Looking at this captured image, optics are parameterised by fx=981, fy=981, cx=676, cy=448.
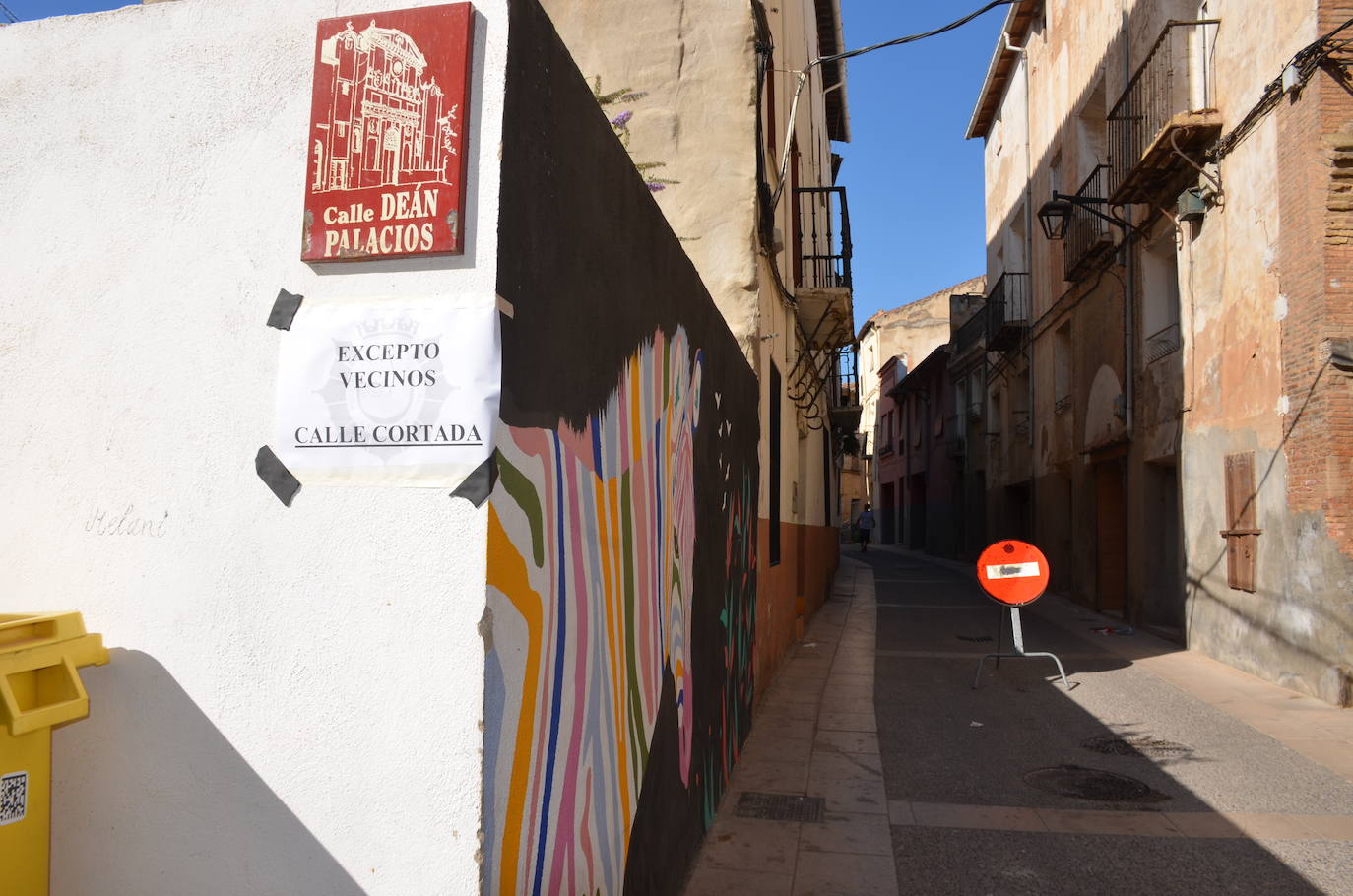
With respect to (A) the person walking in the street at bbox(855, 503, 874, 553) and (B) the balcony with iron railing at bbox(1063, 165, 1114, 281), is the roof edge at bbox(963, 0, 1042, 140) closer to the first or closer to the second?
(B) the balcony with iron railing at bbox(1063, 165, 1114, 281)

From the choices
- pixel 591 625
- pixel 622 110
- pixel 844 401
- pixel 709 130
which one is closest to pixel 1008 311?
pixel 844 401

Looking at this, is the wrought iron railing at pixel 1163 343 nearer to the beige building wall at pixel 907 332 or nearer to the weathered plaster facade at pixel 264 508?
the weathered plaster facade at pixel 264 508

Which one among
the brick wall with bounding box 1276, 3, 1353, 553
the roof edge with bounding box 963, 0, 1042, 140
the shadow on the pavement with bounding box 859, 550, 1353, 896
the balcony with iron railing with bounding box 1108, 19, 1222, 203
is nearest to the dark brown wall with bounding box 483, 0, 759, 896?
the shadow on the pavement with bounding box 859, 550, 1353, 896

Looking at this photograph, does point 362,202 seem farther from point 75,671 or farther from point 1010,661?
point 1010,661

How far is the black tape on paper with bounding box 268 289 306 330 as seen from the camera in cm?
208

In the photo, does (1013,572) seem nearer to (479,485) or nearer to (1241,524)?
Answer: (1241,524)

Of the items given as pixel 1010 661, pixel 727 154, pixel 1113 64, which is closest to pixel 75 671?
pixel 727 154

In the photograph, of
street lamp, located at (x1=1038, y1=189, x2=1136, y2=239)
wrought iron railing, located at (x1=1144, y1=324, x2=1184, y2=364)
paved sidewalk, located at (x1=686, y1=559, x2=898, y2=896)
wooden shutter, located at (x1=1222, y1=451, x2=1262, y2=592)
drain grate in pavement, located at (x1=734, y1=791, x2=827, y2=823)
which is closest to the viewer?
paved sidewalk, located at (x1=686, y1=559, x2=898, y2=896)

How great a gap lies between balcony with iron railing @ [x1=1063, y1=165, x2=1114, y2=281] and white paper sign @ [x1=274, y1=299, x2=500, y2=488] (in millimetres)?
13576

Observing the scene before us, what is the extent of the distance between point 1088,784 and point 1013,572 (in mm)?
3345

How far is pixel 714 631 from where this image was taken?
509 cm

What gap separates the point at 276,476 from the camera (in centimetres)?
204
